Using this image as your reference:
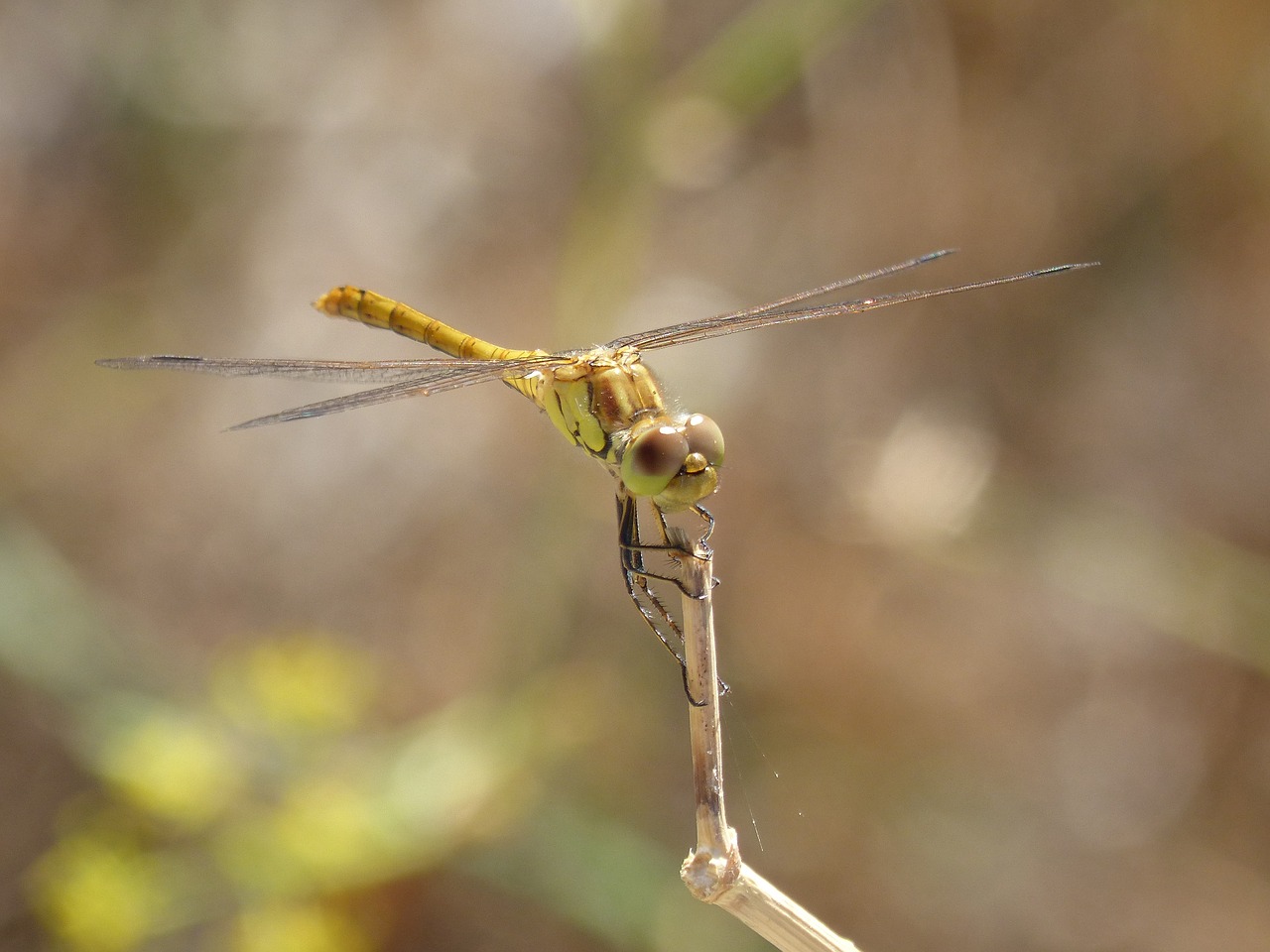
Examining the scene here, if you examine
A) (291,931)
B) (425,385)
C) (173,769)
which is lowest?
(291,931)

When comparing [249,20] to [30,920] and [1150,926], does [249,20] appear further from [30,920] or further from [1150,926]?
[1150,926]

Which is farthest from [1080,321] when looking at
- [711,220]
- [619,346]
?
[619,346]

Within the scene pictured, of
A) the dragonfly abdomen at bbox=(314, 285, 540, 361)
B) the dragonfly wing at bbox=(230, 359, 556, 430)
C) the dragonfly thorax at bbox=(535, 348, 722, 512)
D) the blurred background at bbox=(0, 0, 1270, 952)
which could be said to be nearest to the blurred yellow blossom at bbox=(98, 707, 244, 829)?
the blurred background at bbox=(0, 0, 1270, 952)

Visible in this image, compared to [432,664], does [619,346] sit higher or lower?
higher

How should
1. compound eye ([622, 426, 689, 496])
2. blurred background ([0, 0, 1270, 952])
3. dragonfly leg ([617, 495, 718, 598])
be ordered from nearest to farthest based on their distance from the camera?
dragonfly leg ([617, 495, 718, 598])
compound eye ([622, 426, 689, 496])
blurred background ([0, 0, 1270, 952])

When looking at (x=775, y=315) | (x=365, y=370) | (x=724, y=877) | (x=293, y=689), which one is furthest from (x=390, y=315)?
(x=724, y=877)

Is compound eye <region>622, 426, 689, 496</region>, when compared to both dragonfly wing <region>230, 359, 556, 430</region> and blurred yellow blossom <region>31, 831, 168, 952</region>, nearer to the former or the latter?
dragonfly wing <region>230, 359, 556, 430</region>

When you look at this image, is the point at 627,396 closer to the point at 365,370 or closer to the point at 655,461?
the point at 655,461
